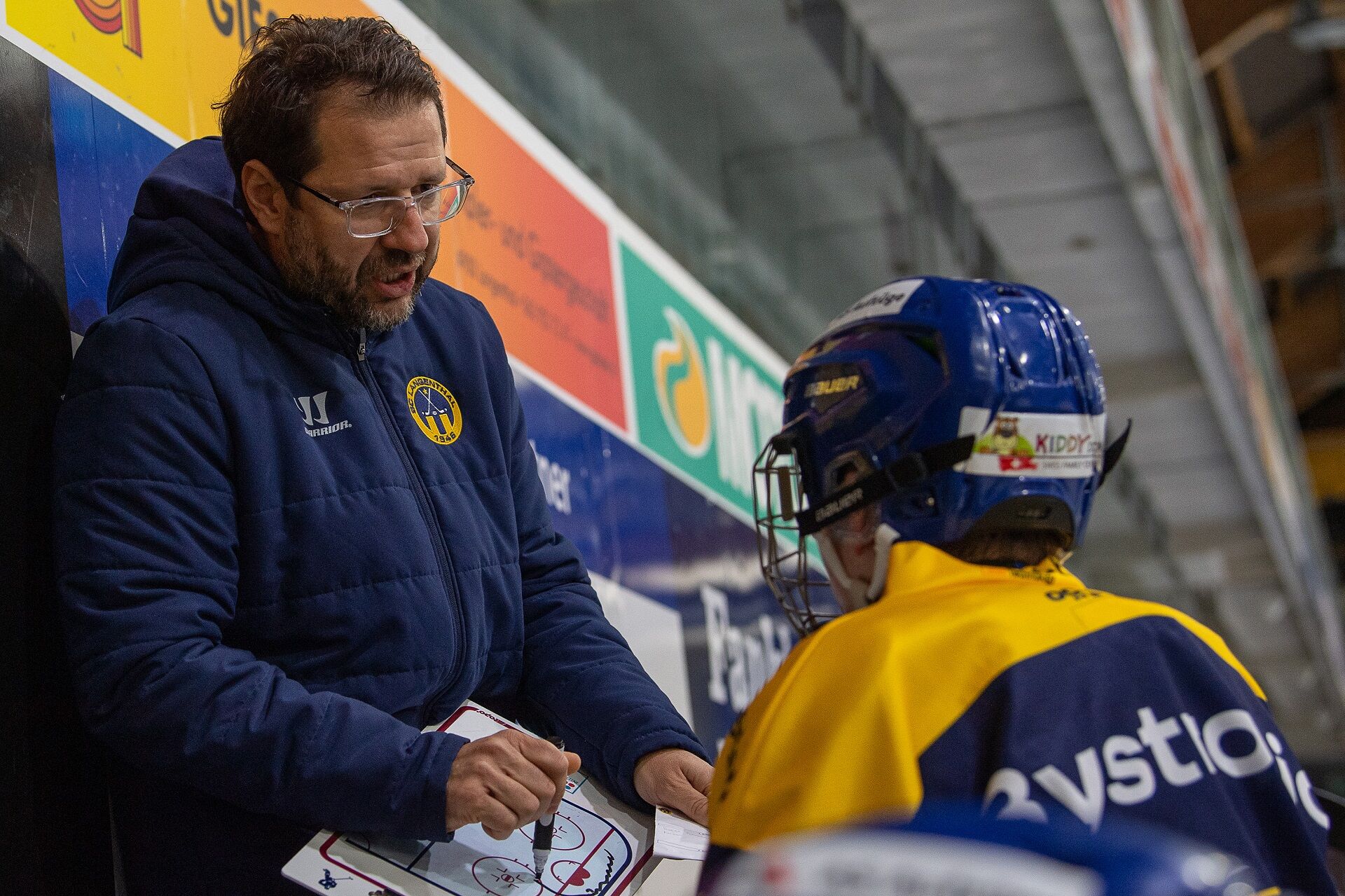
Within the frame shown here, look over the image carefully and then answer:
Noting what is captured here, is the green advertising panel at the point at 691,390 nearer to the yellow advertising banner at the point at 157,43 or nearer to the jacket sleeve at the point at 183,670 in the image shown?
the yellow advertising banner at the point at 157,43

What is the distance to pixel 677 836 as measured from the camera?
179cm

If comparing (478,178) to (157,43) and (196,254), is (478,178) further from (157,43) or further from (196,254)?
(196,254)

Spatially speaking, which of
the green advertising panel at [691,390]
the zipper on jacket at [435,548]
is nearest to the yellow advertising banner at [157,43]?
the zipper on jacket at [435,548]

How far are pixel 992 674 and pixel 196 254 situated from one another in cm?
109

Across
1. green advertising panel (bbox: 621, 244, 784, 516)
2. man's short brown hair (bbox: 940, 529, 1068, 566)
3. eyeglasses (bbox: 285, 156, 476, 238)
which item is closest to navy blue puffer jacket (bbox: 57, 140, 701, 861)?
eyeglasses (bbox: 285, 156, 476, 238)

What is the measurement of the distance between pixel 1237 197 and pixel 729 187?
8520 millimetres

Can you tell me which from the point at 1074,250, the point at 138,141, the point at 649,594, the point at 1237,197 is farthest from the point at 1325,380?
the point at 138,141

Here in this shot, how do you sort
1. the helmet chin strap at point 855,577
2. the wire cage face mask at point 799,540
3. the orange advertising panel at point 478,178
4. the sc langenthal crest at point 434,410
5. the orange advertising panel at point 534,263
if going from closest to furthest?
the helmet chin strap at point 855,577 → the wire cage face mask at point 799,540 → the sc langenthal crest at point 434,410 → the orange advertising panel at point 478,178 → the orange advertising panel at point 534,263

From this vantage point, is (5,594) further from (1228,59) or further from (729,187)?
(1228,59)

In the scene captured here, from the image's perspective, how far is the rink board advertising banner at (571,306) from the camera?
2016 mm

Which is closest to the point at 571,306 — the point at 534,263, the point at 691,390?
the point at 534,263

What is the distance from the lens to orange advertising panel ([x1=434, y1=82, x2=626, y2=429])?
3.07 metres

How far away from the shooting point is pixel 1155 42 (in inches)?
278

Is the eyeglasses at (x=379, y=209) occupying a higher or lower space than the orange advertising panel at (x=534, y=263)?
higher
